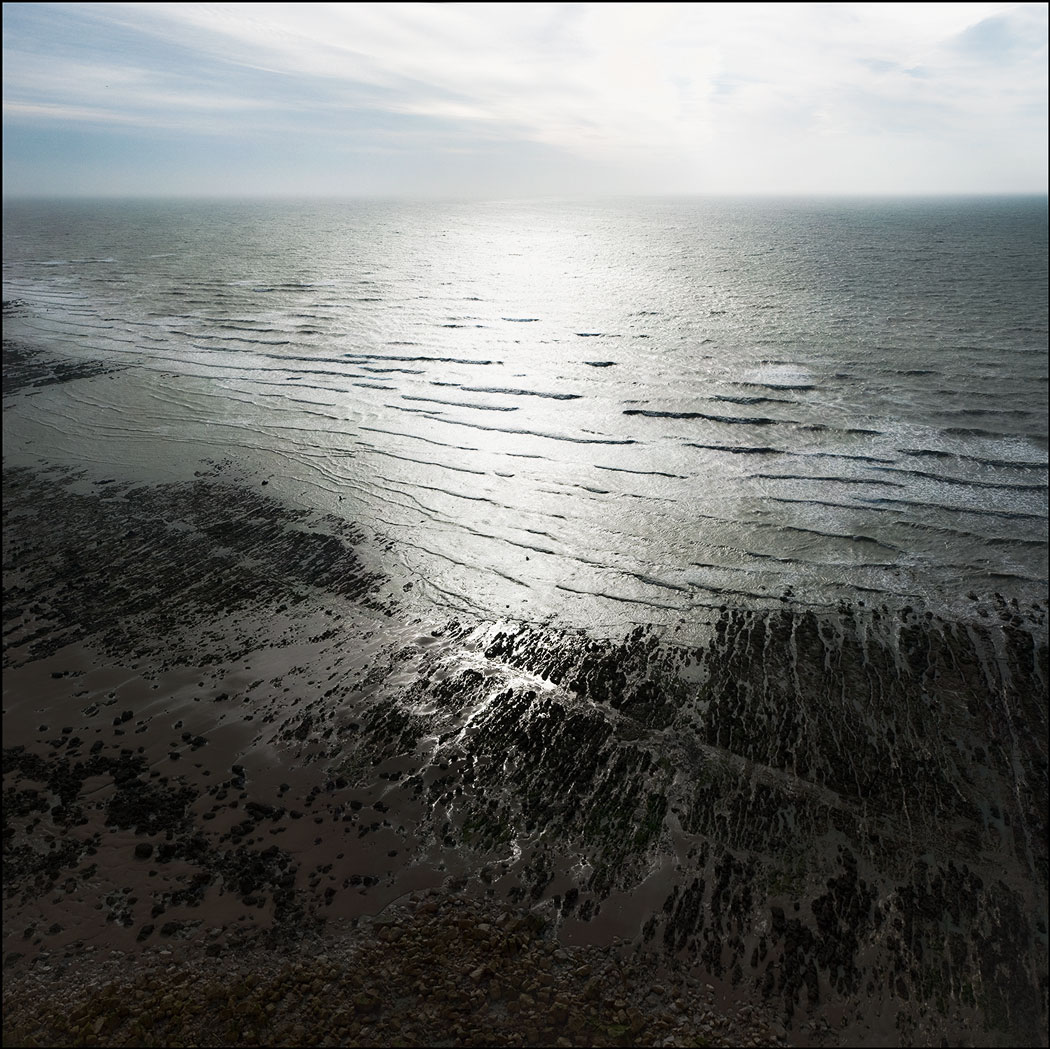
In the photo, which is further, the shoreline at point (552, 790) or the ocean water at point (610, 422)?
the ocean water at point (610, 422)

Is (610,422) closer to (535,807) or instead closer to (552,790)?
(552,790)

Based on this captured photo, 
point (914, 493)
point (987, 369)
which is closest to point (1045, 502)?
point (914, 493)

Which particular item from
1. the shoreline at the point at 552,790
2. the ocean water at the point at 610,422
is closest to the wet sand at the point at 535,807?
the shoreline at the point at 552,790

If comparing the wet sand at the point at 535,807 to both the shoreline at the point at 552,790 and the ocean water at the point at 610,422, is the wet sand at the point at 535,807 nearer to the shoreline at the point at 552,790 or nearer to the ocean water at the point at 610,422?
the shoreline at the point at 552,790

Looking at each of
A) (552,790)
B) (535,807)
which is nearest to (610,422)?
(552,790)

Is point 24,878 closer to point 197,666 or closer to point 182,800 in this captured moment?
point 182,800
